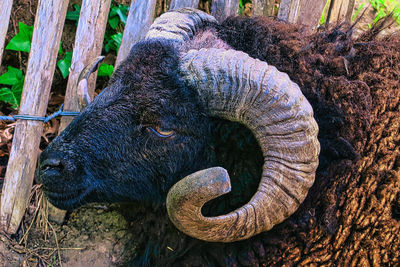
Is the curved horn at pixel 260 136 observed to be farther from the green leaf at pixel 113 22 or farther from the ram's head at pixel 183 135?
the green leaf at pixel 113 22

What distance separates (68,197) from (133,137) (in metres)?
0.58

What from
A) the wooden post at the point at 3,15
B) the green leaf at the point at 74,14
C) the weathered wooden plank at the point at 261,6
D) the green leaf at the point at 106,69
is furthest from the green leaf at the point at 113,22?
the weathered wooden plank at the point at 261,6

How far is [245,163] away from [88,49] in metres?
1.91

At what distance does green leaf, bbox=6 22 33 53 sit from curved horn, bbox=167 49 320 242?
2.66 m

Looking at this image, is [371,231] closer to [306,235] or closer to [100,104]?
[306,235]

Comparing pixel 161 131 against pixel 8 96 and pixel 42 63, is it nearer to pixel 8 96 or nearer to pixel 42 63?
pixel 42 63

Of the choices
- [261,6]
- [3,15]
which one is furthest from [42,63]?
[261,6]

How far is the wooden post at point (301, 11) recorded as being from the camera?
3.97m

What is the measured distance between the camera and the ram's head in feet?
7.72

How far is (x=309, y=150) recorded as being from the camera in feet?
7.70

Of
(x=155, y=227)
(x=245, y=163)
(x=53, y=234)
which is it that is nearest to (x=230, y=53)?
(x=245, y=163)

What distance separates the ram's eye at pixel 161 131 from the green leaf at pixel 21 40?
251cm

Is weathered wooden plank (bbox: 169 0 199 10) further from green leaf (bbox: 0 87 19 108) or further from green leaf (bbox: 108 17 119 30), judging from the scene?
green leaf (bbox: 0 87 19 108)

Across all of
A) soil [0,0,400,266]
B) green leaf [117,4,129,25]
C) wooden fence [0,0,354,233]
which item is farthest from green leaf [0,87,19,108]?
soil [0,0,400,266]
